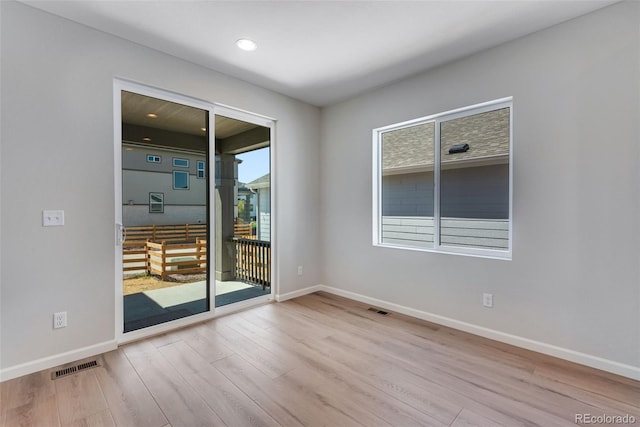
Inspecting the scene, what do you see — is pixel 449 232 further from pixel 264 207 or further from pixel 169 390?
pixel 169 390

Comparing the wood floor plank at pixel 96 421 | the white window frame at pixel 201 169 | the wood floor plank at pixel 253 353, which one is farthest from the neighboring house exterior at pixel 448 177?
the wood floor plank at pixel 96 421

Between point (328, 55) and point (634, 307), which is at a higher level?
point (328, 55)

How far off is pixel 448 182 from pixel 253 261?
8.39 ft

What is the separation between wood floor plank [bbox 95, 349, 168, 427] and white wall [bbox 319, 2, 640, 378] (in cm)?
264

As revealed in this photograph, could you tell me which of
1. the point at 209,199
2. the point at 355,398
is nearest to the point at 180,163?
the point at 209,199

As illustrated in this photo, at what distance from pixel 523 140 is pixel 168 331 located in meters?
3.79

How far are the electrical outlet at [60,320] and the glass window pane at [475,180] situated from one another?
11.6ft

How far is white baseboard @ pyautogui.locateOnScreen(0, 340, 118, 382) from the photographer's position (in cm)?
211

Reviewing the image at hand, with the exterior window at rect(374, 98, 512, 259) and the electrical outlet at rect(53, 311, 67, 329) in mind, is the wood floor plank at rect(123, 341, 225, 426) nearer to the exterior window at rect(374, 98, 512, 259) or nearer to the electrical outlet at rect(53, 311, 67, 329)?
the electrical outlet at rect(53, 311, 67, 329)

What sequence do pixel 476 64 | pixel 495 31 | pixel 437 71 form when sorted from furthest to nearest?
pixel 437 71 → pixel 476 64 → pixel 495 31

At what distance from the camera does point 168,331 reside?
2.93 metres

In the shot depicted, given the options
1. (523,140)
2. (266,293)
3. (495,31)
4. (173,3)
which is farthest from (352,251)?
(173,3)

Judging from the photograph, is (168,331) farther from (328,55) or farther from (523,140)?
(523,140)

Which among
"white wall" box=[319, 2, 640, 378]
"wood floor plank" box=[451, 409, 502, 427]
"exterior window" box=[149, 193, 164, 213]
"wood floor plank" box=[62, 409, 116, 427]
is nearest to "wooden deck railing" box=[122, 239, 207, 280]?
"exterior window" box=[149, 193, 164, 213]
